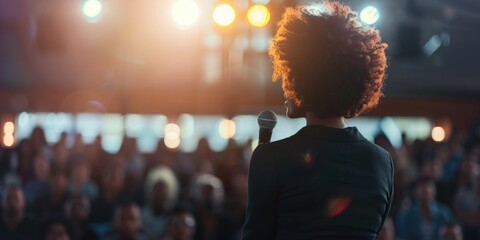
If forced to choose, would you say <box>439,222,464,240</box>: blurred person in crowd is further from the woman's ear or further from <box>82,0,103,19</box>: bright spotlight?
<box>82,0,103,19</box>: bright spotlight

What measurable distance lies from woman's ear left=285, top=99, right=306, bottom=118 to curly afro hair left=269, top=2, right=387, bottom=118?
15mm

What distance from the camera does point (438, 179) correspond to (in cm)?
1012

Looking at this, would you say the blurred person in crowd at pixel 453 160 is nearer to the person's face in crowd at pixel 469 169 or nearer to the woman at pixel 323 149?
the person's face in crowd at pixel 469 169

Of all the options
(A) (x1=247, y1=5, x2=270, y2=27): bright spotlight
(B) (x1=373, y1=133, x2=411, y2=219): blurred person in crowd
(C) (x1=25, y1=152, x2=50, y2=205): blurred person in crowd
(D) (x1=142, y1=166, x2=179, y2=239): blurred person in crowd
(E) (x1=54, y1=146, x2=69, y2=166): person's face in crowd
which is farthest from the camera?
(A) (x1=247, y1=5, x2=270, y2=27): bright spotlight

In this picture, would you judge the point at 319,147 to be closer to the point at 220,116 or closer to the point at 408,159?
the point at 408,159

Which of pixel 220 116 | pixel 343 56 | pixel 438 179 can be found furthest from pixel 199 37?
pixel 343 56

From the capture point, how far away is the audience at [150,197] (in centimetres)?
783

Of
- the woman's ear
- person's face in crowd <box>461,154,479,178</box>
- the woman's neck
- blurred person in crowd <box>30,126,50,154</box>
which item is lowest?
person's face in crowd <box>461,154,479,178</box>

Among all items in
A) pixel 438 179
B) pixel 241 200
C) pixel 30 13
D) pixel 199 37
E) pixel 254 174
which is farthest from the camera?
pixel 30 13

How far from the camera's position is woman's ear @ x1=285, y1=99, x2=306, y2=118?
261 centimetres

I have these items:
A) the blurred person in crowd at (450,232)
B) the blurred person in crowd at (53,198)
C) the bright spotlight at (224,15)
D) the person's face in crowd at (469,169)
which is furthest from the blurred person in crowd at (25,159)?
A: the person's face in crowd at (469,169)

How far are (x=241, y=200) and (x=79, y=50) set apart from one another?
32.2ft

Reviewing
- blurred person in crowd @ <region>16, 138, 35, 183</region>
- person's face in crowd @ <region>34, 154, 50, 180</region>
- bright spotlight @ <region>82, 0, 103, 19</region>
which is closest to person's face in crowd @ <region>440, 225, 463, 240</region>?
person's face in crowd @ <region>34, 154, 50, 180</region>

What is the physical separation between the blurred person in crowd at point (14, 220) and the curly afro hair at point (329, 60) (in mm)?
5777
